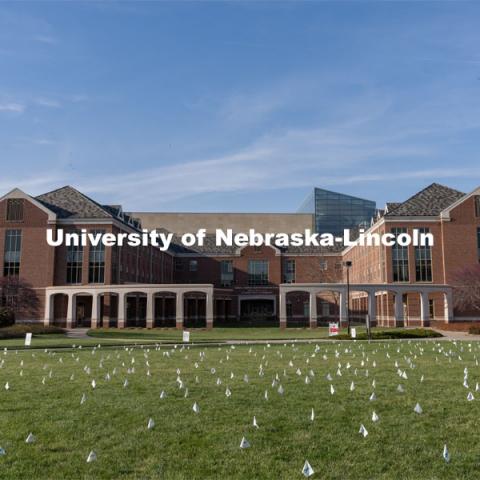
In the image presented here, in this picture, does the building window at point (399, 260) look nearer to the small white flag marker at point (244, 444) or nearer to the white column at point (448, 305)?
the white column at point (448, 305)

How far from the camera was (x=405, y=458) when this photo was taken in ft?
22.9

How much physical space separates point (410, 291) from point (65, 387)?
4635cm

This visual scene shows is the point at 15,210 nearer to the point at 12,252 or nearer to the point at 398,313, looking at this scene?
the point at 12,252

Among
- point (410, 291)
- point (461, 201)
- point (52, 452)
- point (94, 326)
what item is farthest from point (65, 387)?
point (461, 201)

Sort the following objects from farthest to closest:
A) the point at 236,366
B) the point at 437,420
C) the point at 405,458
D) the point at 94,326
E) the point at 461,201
→ the point at 461,201
the point at 94,326
the point at 236,366
the point at 437,420
the point at 405,458

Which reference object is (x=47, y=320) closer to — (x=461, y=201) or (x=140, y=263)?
(x=140, y=263)

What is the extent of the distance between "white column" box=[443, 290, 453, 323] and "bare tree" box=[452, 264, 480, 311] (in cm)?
50

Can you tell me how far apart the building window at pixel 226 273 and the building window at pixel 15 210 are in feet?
101

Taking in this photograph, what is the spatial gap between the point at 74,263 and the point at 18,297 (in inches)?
266

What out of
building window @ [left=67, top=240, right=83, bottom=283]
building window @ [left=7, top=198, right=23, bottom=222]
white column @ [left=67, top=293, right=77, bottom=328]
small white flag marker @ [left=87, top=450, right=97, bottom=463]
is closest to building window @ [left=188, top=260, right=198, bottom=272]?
building window @ [left=67, top=240, right=83, bottom=283]

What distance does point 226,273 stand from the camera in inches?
3056

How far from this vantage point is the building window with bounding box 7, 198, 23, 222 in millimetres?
56438

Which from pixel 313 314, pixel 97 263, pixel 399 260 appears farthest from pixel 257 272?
pixel 97 263

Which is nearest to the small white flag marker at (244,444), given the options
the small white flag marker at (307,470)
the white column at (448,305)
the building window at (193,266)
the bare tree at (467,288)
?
the small white flag marker at (307,470)
